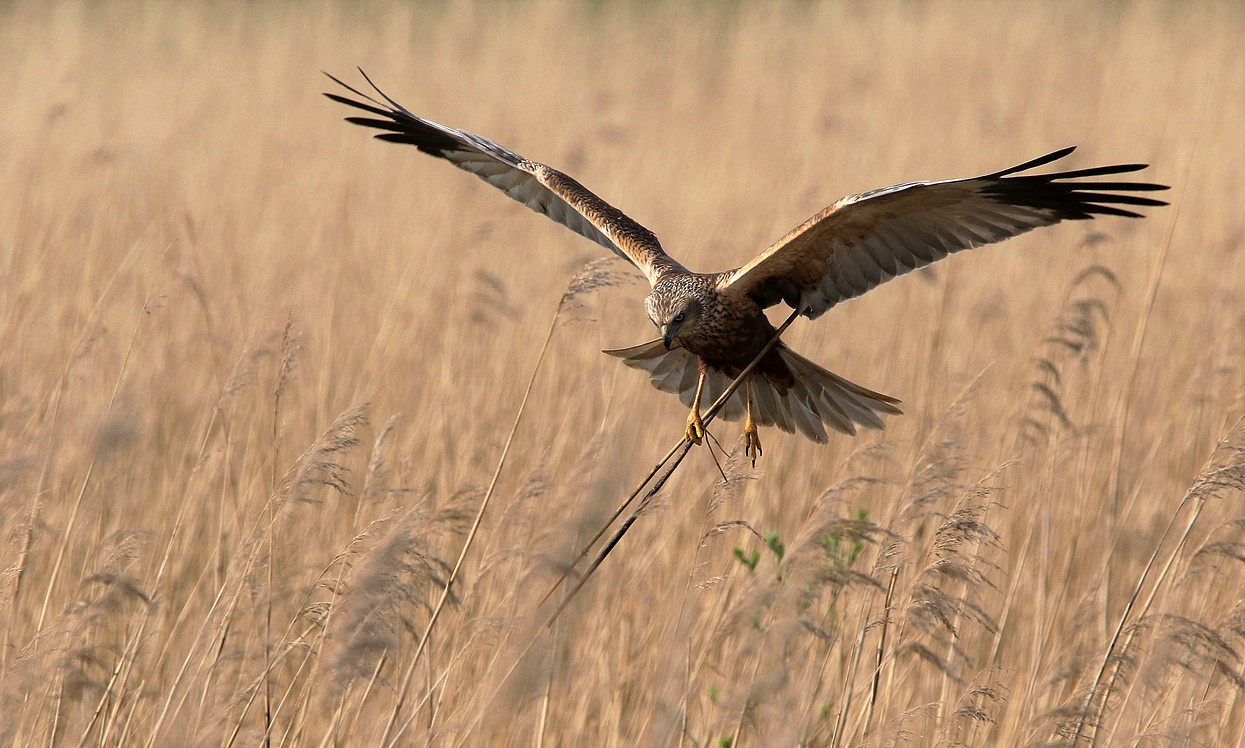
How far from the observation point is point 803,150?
8.55 metres

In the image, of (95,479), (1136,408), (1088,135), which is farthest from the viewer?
(1088,135)

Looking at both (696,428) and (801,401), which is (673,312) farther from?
(801,401)

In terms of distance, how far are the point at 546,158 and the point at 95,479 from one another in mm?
5299

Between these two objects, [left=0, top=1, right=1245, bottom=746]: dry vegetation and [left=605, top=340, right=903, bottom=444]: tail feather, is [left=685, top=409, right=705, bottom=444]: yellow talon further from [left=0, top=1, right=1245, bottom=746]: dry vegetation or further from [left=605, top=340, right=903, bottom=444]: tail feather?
[left=605, top=340, right=903, bottom=444]: tail feather

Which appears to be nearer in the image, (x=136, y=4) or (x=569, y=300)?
(x=569, y=300)

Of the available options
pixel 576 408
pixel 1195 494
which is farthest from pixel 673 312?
pixel 1195 494

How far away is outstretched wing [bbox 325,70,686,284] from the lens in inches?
170

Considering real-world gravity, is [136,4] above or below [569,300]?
above

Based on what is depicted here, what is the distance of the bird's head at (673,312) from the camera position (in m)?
3.76

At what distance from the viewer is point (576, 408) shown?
15.4 feet

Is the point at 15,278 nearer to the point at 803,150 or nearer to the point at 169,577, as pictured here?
the point at 169,577

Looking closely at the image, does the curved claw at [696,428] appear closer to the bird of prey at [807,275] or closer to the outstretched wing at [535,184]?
the bird of prey at [807,275]

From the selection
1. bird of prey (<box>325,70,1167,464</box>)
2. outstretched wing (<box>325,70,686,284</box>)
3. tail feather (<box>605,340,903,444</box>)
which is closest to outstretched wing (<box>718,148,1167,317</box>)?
bird of prey (<box>325,70,1167,464</box>)

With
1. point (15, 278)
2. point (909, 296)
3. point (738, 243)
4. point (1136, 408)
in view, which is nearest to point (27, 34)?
point (15, 278)
